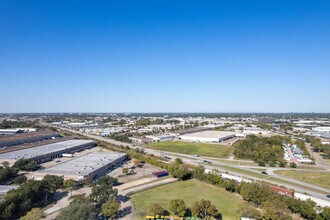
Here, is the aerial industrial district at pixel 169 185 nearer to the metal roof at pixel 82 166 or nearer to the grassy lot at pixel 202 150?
the metal roof at pixel 82 166

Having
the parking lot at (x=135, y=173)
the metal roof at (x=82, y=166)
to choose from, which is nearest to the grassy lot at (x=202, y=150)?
the parking lot at (x=135, y=173)

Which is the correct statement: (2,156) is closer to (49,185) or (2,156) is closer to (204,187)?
(49,185)

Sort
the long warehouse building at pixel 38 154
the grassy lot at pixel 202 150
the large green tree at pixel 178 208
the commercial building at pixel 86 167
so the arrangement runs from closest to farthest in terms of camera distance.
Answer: the large green tree at pixel 178 208, the commercial building at pixel 86 167, the long warehouse building at pixel 38 154, the grassy lot at pixel 202 150

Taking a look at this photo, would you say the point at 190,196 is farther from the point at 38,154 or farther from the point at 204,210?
the point at 38,154

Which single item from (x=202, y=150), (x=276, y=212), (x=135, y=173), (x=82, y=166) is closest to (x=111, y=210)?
(x=276, y=212)

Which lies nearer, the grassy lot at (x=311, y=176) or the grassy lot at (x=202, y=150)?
the grassy lot at (x=311, y=176)

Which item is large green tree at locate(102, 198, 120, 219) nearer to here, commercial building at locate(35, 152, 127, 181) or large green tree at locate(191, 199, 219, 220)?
large green tree at locate(191, 199, 219, 220)

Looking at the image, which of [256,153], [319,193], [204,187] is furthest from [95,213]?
[256,153]

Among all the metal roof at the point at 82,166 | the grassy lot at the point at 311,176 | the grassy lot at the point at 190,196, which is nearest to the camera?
the grassy lot at the point at 190,196
